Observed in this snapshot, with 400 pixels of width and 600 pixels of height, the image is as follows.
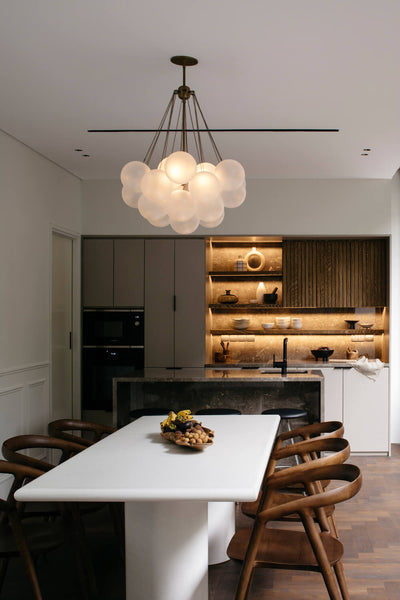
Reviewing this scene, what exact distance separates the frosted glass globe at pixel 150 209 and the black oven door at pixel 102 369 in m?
3.41

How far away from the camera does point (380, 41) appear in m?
3.28

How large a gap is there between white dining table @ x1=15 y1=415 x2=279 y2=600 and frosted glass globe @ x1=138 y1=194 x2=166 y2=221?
1.26 m

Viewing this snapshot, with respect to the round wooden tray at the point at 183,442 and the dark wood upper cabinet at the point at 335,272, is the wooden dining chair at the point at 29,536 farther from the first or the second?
the dark wood upper cabinet at the point at 335,272

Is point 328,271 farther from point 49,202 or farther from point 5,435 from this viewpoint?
point 5,435

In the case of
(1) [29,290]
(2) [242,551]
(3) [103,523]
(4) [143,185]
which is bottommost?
(3) [103,523]

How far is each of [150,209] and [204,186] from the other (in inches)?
14.7

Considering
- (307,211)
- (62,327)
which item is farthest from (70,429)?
(307,211)

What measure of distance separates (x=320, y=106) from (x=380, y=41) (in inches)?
38.9

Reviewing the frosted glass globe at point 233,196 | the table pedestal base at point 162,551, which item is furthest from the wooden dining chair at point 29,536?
the frosted glass globe at point 233,196

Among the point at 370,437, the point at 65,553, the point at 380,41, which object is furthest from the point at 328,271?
the point at 65,553

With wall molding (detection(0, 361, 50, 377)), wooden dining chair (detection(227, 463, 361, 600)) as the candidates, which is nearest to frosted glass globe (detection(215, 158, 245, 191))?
wooden dining chair (detection(227, 463, 361, 600))

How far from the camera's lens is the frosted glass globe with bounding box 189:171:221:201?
10.2ft

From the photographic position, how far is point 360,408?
249 inches

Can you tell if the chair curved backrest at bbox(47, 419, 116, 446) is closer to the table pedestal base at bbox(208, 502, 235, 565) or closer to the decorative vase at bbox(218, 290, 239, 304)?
the table pedestal base at bbox(208, 502, 235, 565)
